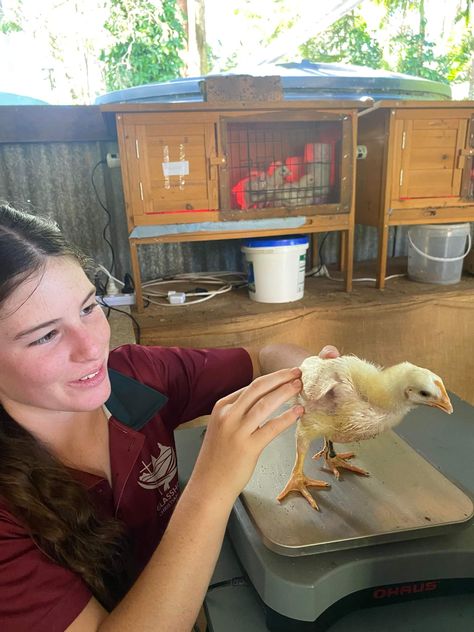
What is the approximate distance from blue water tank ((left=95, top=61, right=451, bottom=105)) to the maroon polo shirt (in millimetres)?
1611

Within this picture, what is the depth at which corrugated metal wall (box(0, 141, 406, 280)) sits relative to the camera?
6.72ft

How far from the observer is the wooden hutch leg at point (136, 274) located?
5.74 feet

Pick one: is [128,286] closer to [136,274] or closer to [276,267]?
[136,274]

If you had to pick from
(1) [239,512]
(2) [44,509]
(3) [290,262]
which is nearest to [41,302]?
(2) [44,509]

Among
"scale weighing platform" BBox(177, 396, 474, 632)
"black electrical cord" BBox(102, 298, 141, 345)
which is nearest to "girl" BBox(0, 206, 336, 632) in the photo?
"scale weighing platform" BBox(177, 396, 474, 632)

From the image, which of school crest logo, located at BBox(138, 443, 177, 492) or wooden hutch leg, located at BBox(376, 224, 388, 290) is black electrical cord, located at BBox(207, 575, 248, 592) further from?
wooden hutch leg, located at BBox(376, 224, 388, 290)

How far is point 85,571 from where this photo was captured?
620 millimetres

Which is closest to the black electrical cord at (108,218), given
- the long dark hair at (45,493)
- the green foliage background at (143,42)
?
the long dark hair at (45,493)

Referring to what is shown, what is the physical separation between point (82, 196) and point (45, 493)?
5.77 feet

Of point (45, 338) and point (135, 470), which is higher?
point (45, 338)

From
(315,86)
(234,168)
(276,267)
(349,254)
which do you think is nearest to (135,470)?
(276,267)

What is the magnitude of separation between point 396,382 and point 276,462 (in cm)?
29

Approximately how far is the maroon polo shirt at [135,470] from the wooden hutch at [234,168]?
75 cm

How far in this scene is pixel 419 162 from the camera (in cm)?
190
